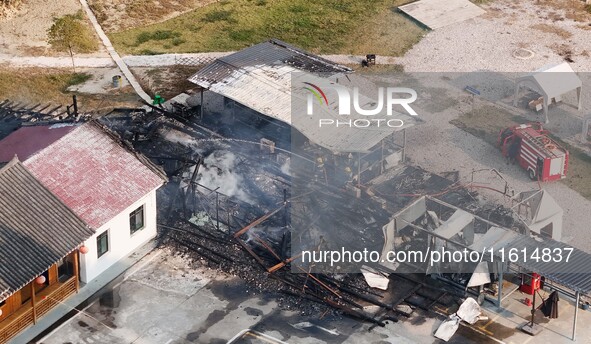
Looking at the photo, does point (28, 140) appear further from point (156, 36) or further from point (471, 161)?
point (471, 161)

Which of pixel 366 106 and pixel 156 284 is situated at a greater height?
pixel 366 106

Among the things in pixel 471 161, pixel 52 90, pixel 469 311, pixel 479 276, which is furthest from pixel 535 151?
pixel 52 90

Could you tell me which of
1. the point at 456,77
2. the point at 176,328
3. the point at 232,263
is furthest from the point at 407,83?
the point at 176,328

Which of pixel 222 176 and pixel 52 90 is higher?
pixel 52 90

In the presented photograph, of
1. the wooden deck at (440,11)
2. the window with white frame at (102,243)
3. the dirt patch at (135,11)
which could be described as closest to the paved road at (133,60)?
the dirt patch at (135,11)

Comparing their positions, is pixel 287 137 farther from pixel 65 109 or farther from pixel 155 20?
pixel 155 20

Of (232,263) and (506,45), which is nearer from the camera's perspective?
(232,263)
